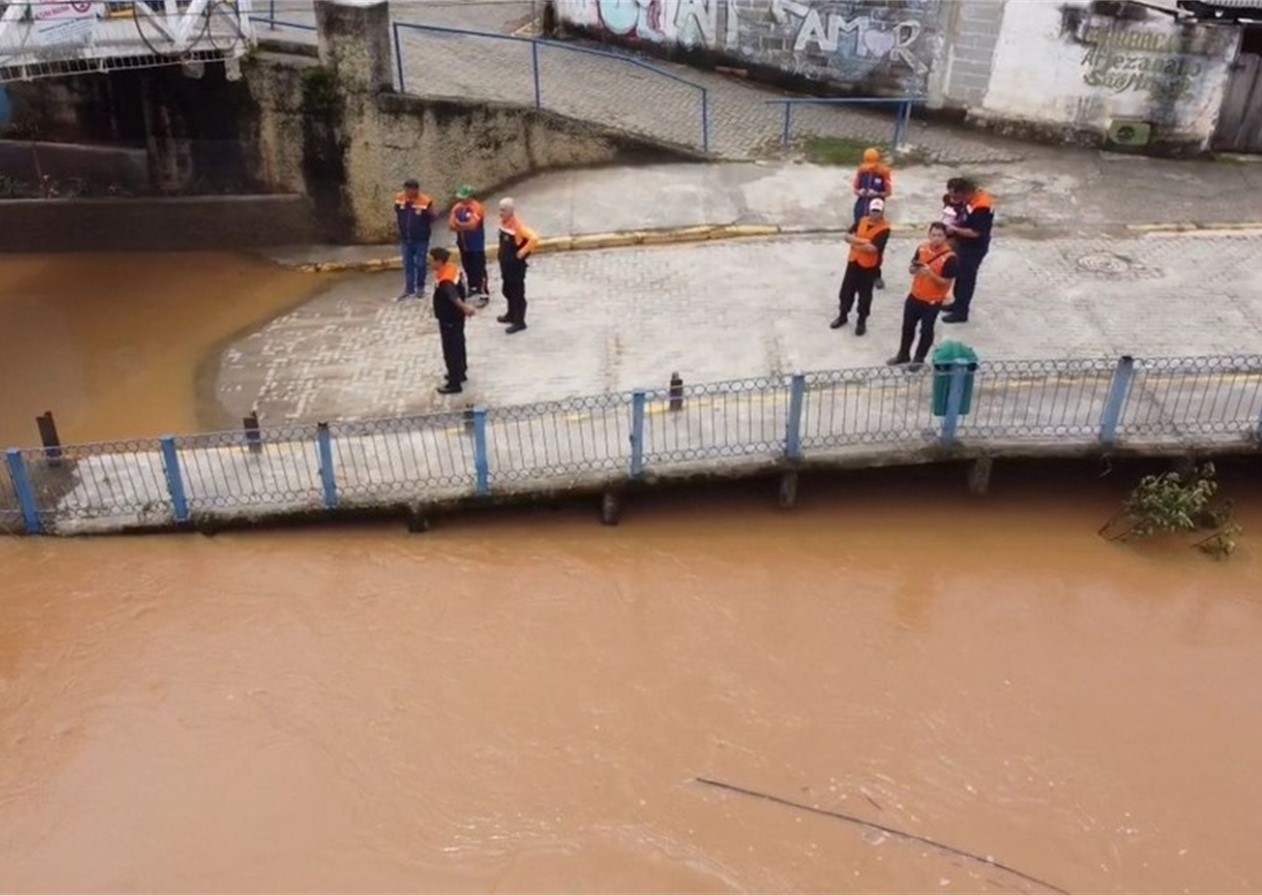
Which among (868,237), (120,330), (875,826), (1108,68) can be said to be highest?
(1108,68)

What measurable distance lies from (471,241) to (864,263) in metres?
3.90

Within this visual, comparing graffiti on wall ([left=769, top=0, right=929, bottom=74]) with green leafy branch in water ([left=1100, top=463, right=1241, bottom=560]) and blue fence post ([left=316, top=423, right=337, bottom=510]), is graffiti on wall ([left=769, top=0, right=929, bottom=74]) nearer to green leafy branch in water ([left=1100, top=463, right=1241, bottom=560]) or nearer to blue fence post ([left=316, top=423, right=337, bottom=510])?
green leafy branch in water ([left=1100, top=463, right=1241, bottom=560])

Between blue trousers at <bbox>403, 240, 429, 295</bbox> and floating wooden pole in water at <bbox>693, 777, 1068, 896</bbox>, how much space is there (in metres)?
7.09

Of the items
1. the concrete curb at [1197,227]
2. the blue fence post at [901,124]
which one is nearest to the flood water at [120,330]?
the blue fence post at [901,124]

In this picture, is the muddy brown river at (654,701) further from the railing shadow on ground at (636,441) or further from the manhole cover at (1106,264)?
the manhole cover at (1106,264)

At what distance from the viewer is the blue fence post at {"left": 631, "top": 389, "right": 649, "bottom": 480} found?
10219mm

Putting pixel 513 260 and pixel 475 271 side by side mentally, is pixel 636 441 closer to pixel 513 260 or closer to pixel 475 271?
pixel 513 260

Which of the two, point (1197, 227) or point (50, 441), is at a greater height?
point (1197, 227)


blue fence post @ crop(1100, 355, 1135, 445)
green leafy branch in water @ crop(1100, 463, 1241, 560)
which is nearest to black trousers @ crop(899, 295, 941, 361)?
blue fence post @ crop(1100, 355, 1135, 445)

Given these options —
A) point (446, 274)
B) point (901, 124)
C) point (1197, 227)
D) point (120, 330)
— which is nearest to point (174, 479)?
point (446, 274)

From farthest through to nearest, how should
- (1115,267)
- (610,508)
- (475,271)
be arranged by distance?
(1115,267), (475,271), (610,508)

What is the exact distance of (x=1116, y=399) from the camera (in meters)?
10.4

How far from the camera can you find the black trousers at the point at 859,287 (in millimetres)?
11805

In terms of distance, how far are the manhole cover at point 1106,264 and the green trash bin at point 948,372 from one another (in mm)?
3760
